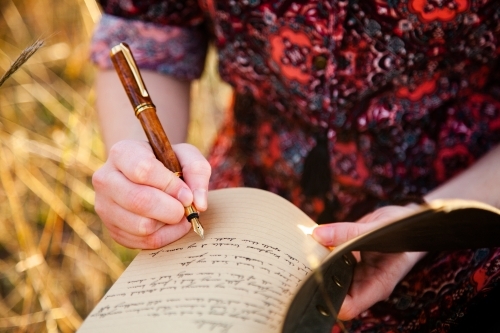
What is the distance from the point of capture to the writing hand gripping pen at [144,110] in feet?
1.87

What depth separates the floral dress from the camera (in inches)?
26.0

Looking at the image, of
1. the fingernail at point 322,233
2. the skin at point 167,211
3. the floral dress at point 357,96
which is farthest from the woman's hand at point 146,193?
the floral dress at point 357,96

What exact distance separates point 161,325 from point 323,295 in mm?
154

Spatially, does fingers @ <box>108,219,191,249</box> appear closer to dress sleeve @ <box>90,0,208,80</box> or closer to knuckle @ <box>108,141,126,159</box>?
knuckle @ <box>108,141,126,159</box>

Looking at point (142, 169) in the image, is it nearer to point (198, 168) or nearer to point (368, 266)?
point (198, 168)


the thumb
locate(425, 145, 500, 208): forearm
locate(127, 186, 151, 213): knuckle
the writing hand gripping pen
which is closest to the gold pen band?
the writing hand gripping pen

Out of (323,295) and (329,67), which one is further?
(329,67)

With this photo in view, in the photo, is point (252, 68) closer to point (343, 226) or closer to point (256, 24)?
point (256, 24)

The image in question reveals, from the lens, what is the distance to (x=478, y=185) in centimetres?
71

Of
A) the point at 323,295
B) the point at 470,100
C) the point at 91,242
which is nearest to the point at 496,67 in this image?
the point at 470,100

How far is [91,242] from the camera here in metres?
1.33

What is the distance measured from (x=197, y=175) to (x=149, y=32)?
17.1 inches

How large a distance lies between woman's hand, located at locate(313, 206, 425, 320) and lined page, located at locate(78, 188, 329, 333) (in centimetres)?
3

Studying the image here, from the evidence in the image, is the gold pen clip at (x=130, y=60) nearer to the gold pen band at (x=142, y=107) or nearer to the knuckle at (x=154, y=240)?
the gold pen band at (x=142, y=107)
